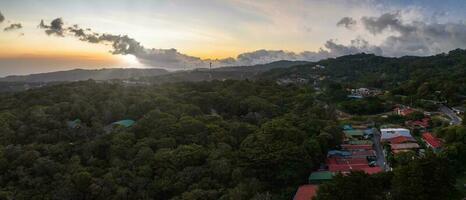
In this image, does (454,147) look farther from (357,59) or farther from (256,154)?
(357,59)

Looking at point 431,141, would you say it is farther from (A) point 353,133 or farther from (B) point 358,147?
(A) point 353,133

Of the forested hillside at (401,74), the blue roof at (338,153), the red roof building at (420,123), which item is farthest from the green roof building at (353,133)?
the forested hillside at (401,74)

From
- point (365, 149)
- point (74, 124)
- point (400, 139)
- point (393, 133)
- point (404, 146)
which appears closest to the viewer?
point (404, 146)

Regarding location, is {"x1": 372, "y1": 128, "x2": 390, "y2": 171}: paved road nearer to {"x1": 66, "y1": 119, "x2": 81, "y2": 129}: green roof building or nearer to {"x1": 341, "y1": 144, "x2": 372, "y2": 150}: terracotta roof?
{"x1": 341, "y1": 144, "x2": 372, "y2": 150}: terracotta roof

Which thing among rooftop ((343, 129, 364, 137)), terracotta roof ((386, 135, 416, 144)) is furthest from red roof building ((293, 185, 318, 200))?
rooftop ((343, 129, 364, 137))

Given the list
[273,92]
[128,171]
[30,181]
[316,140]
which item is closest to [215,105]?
[273,92]

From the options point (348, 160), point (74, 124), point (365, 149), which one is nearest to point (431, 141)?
point (365, 149)

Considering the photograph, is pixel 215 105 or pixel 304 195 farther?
pixel 215 105
